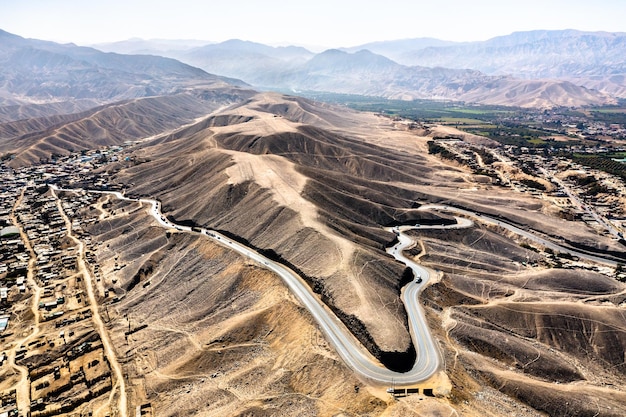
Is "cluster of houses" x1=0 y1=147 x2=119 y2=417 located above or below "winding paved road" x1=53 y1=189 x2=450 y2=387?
below

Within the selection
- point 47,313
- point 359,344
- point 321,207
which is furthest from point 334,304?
point 47,313

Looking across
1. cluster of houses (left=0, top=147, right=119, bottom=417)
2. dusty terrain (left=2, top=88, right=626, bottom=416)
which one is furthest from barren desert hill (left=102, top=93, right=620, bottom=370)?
cluster of houses (left=0, top=147, right=119, bottom=417)

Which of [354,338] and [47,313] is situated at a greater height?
[354,338]

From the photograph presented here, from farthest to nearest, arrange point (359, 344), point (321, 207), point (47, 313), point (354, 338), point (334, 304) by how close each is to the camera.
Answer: point (321, 207), point (47, 313), point (334, 304), point (354, 338), point (359, 344)

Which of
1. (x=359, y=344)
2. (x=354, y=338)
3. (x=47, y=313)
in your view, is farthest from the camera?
(x=47, y=313)

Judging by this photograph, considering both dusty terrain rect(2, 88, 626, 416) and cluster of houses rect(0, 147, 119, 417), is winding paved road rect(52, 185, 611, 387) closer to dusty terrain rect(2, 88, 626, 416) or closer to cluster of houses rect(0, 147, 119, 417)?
dusty terrain rect(2, 88, 626, 416)

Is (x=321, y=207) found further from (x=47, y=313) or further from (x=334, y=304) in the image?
(x=47, y=313)

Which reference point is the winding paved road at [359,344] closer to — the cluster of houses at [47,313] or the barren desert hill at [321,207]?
the barren desert hill at [321,207]

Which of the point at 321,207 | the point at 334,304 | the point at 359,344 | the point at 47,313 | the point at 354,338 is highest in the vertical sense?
the point at 321,207

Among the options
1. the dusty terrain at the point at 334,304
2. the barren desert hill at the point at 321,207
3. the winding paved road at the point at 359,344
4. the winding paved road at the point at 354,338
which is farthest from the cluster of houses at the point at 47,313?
the winding paved road at the point at 359,344

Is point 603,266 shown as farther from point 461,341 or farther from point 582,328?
point 461,341

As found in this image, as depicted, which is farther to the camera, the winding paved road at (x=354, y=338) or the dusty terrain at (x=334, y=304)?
the dusty terrain at (x=334, y=304)
